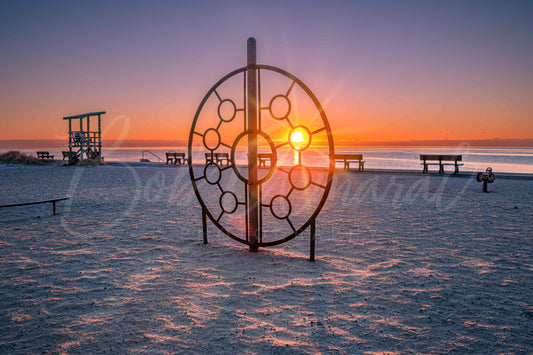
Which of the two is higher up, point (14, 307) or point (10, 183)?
point (10, 183)

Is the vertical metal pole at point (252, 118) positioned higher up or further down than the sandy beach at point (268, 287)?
higher up

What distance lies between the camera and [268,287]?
3785mm

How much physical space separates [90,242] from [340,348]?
4.61 metres

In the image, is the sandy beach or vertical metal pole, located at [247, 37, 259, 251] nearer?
the sandy beach

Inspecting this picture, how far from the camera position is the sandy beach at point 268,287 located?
277cm

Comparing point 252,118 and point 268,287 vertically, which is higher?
point 252,118

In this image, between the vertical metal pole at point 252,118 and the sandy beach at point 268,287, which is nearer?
the sandy beach at point 268,287

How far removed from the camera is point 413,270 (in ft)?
14.0

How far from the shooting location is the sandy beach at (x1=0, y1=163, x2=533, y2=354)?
277 cm

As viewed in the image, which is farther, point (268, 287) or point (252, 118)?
point (252, 118)

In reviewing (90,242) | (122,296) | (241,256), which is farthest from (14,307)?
(241,256)

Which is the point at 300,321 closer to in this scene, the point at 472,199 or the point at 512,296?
the point at 512,296

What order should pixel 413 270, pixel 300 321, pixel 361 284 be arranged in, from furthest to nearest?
pixel 413 270
pixel 361 284
pixel 300 321

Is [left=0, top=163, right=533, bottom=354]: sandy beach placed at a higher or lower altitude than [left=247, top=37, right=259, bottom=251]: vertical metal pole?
lower
